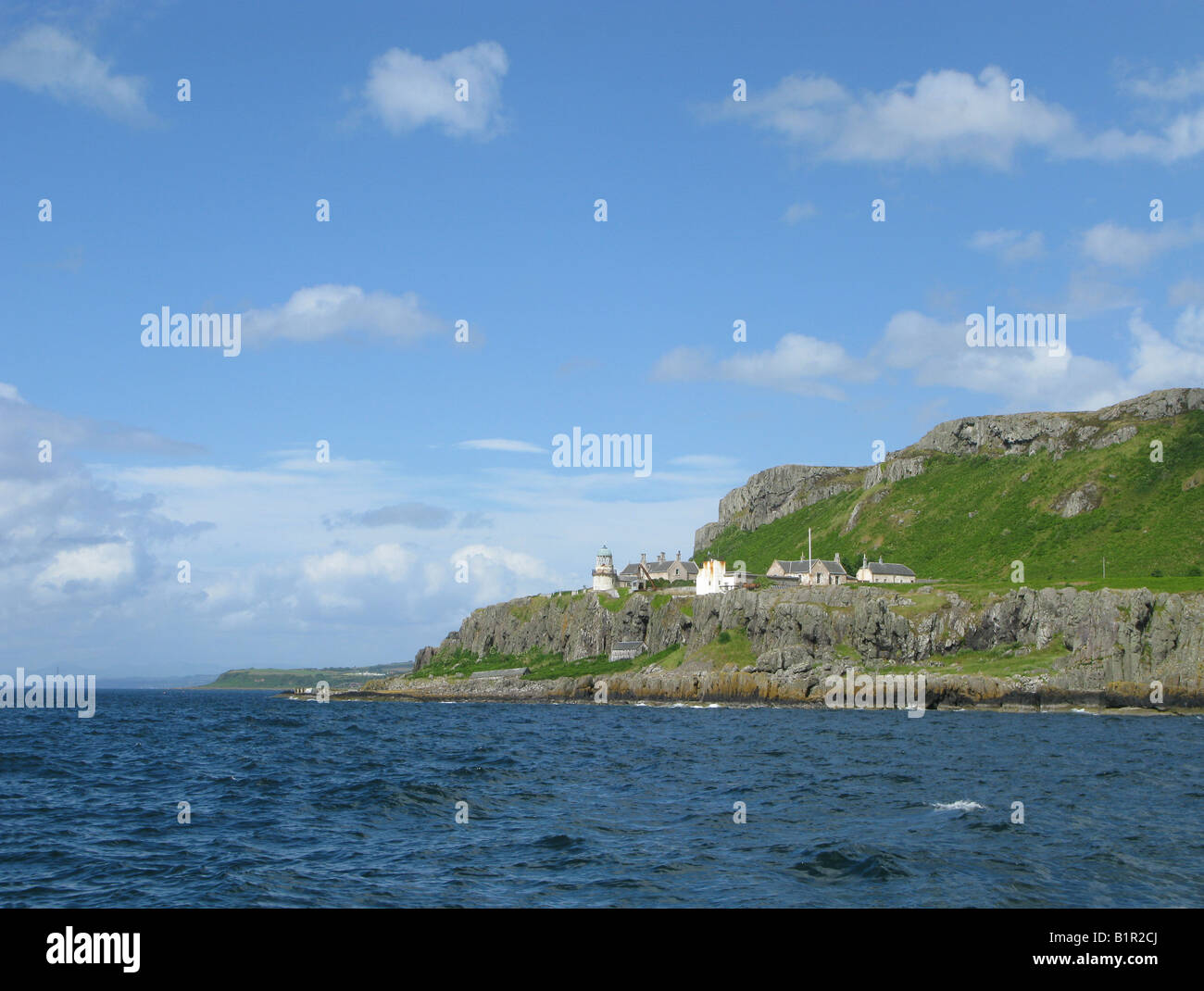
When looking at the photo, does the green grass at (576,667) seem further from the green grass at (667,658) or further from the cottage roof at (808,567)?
the cottage roof at (808,567)

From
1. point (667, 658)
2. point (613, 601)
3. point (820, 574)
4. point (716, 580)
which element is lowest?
point (667, 658)

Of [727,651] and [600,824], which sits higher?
[600,824]

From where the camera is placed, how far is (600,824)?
3266 centimetres

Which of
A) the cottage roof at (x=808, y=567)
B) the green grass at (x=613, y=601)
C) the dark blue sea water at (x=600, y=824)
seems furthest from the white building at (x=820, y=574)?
the dark blue sea water at (x=600, y=824)

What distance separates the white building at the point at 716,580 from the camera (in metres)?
181

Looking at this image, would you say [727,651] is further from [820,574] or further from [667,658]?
[820,574]

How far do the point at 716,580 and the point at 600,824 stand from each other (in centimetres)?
15100

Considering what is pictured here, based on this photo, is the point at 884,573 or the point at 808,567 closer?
the point at 884,573

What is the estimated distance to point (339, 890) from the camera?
77.9ft

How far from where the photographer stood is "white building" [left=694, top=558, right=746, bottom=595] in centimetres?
18100

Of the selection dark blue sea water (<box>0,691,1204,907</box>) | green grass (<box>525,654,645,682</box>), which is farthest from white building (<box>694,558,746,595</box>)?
dark blue sea water (<box>0,691,1204,907</box>)

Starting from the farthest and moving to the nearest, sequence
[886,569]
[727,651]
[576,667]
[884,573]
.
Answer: [886,569] → [884,573] → [576,667] → [727,651]

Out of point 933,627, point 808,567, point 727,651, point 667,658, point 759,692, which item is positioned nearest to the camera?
point 759,692

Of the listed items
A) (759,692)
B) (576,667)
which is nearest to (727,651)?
(759,692)
